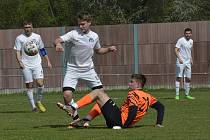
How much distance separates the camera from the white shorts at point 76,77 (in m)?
13.1

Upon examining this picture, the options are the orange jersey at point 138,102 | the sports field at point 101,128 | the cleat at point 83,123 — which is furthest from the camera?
the cleat at point 83,123

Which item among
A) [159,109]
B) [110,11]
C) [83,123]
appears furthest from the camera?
[110,11]

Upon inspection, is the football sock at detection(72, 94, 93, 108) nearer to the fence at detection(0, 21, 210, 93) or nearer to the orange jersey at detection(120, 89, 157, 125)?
the orange jersey at detection(120, 89, 157, 125)

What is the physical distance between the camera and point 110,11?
40.4 meters

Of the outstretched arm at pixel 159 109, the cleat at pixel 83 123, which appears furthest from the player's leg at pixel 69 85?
the outstretched arm at pixel 159 109

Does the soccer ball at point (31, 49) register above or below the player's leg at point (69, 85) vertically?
above

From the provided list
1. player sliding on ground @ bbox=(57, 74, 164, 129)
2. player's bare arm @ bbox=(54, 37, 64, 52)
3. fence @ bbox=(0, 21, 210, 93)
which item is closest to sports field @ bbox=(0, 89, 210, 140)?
player sliding on ground @ bbox=(57, 74, 164, 129)

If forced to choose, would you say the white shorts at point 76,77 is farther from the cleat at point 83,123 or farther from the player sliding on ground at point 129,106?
the player sliding on ground at point 129,106

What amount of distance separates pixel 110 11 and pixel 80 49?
27546mm

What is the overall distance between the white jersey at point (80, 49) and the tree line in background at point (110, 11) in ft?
86.3

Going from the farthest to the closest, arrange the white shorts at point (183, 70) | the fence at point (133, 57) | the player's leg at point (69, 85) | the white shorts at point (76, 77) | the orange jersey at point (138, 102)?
the fence at point (133, 57)
the white shorts at point (183, 70)
the white shorts at point (76, 77)
the player's leg at point (69, 85)
the orange jersey at point (138, 102)

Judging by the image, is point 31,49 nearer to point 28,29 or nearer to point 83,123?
point 28,29

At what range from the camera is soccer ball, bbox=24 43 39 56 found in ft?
57.2

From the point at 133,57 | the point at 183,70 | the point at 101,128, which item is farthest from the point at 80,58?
the point at 133,57
